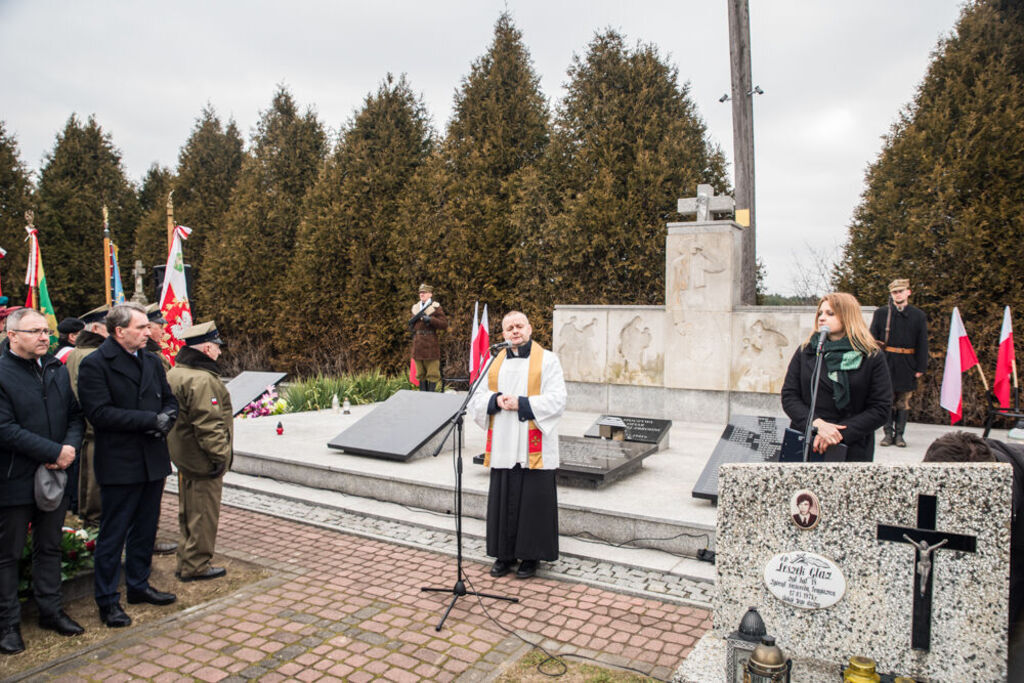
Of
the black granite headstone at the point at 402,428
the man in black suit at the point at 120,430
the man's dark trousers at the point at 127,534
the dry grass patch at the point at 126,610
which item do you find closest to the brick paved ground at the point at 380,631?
the dry grass patch at the point at 126,610

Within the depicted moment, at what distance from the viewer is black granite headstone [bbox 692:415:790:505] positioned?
548 cm

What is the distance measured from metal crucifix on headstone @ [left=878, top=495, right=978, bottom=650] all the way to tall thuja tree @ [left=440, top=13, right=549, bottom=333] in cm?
1183

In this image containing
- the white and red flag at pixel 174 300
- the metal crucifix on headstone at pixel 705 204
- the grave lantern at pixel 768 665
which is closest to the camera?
the grave lantern at pixel 768 665

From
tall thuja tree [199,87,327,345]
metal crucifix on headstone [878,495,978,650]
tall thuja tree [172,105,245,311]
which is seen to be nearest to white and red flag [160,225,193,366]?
metal crucifix on headstone [878,495,978,650]

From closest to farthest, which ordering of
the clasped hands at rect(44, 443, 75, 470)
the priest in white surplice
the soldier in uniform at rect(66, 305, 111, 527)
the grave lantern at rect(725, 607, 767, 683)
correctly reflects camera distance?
the grave lantern at rect(725, 607, 767, 683) → the clasped hands at rect(44, 443, 75, 470) → the priest in white surplice → the soldier in uniform at rect(66, 305, 111, 527)

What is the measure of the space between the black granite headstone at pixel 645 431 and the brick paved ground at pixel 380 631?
283cm

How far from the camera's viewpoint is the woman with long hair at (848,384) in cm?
407

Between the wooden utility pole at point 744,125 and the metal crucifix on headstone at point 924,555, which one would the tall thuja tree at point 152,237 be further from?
the metal crucifix on headstone at point 924,555

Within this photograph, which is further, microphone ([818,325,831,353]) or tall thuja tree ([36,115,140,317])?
tall thuja tree ([36,115,140,317])

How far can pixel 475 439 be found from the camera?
8586 mm

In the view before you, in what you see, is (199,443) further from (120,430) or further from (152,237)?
(152,237)

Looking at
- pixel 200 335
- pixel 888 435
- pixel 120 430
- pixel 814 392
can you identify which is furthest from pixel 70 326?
pixel 888 435

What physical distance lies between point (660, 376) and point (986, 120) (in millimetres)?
5720

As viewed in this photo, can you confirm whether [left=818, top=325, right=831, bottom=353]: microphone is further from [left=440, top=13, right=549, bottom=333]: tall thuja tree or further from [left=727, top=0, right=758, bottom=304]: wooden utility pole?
[left=440, top=13, right=549, bottom=333]: tall thuja tree
